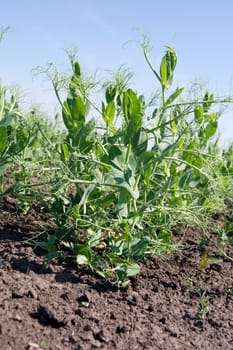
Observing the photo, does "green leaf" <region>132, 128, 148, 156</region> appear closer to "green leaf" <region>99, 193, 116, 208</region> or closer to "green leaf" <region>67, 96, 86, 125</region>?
"green leaf" <region>99, 193, 116, 208</region>

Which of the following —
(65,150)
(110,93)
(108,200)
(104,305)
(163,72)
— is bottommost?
(104,305)

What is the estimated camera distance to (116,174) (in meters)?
2.67

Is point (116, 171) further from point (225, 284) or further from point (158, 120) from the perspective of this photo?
point (225, 284)

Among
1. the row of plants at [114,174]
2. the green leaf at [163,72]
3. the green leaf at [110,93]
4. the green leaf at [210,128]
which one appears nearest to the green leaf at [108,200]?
the row of plants at [114,174]

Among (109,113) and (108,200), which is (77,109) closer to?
(109,113)

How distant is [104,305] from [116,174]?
0.67 metres

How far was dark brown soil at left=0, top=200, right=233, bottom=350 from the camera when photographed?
2.28m

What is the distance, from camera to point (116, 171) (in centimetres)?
267

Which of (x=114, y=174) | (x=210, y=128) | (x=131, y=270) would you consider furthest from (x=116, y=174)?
(x=210, y=128)

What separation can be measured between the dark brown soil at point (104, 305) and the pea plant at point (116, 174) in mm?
131

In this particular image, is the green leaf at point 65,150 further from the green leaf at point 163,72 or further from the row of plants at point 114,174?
the green leaf at point 163,72

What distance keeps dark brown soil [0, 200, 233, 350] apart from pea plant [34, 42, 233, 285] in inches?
5.2

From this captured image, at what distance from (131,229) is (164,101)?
31.8 inches

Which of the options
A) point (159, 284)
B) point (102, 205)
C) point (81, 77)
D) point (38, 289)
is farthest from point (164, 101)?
point (38, 289)
